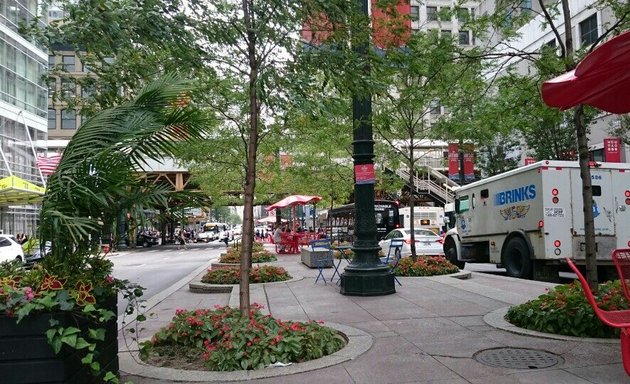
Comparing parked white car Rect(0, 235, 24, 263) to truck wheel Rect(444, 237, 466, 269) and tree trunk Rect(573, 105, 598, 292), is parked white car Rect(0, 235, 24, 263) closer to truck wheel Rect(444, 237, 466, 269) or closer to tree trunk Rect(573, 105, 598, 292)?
truck wheel Rect(444, 237, 466, 269)

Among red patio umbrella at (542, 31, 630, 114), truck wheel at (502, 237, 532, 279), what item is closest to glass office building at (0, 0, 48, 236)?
truck wheel at (502, 237, 532, 279)

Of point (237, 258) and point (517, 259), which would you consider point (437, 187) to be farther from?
point (517, 259)

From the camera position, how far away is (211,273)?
1302 centimetres

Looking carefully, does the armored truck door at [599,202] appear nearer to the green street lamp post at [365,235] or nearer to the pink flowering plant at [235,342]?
the green street lamp post at [365,235]

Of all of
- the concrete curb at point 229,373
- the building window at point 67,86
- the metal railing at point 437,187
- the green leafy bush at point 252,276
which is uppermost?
the metal railing at point 437,187

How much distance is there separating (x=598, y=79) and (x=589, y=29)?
92.5ft

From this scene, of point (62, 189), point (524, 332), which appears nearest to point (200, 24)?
point (62, 189)

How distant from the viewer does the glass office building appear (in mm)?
32406

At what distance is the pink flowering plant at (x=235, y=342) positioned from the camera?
5191 millimetres

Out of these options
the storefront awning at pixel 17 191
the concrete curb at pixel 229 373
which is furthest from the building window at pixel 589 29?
the storefront awning at pixel 17 191

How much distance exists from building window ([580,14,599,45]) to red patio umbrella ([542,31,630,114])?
84.6 feet

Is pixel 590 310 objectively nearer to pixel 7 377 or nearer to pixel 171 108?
pixel 171 108

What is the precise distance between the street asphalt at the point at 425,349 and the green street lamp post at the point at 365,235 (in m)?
0.28

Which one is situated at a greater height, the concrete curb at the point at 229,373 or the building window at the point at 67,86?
the building window at the point at 67,86
